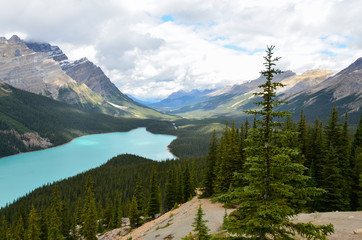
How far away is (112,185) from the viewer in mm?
119312

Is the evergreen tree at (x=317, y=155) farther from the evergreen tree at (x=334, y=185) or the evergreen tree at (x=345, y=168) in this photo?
the evergreen tree at (x=334, y=185)

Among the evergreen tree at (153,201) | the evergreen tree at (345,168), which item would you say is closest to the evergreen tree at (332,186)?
the evergreen tree at (345,168)

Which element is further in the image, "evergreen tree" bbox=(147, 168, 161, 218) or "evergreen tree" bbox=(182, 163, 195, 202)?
"evergreen tree" bbox=(182, 163, 195, 202)

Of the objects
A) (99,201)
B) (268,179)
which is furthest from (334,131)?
(99,201)

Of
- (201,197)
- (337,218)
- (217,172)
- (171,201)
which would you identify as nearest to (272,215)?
(337,218)

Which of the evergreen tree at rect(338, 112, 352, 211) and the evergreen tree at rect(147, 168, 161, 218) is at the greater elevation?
the evergreen tree at rect(338, 112, 352, 211)

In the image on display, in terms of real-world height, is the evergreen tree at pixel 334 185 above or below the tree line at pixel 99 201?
above

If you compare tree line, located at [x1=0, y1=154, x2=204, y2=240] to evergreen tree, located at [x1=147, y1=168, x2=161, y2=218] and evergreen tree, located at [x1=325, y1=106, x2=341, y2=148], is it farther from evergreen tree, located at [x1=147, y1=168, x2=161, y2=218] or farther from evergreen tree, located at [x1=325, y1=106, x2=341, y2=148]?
evergreen tree, located at [x1=325, y1=106, x2=341, y2=148]

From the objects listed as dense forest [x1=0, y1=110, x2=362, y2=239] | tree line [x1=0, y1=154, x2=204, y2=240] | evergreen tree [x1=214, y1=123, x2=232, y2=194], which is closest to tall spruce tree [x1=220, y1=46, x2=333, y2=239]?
dense forest [x1=0, y1=110, x2=362, y2=239]

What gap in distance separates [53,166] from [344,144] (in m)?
205

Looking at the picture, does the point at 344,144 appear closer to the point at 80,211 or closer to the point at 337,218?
the point at 337,218

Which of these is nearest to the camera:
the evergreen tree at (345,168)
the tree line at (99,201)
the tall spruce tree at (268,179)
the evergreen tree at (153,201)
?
the tall spruce tree at (268,179)

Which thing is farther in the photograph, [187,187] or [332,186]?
[187,187]

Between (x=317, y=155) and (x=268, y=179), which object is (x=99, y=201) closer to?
(x=317, y=155)
